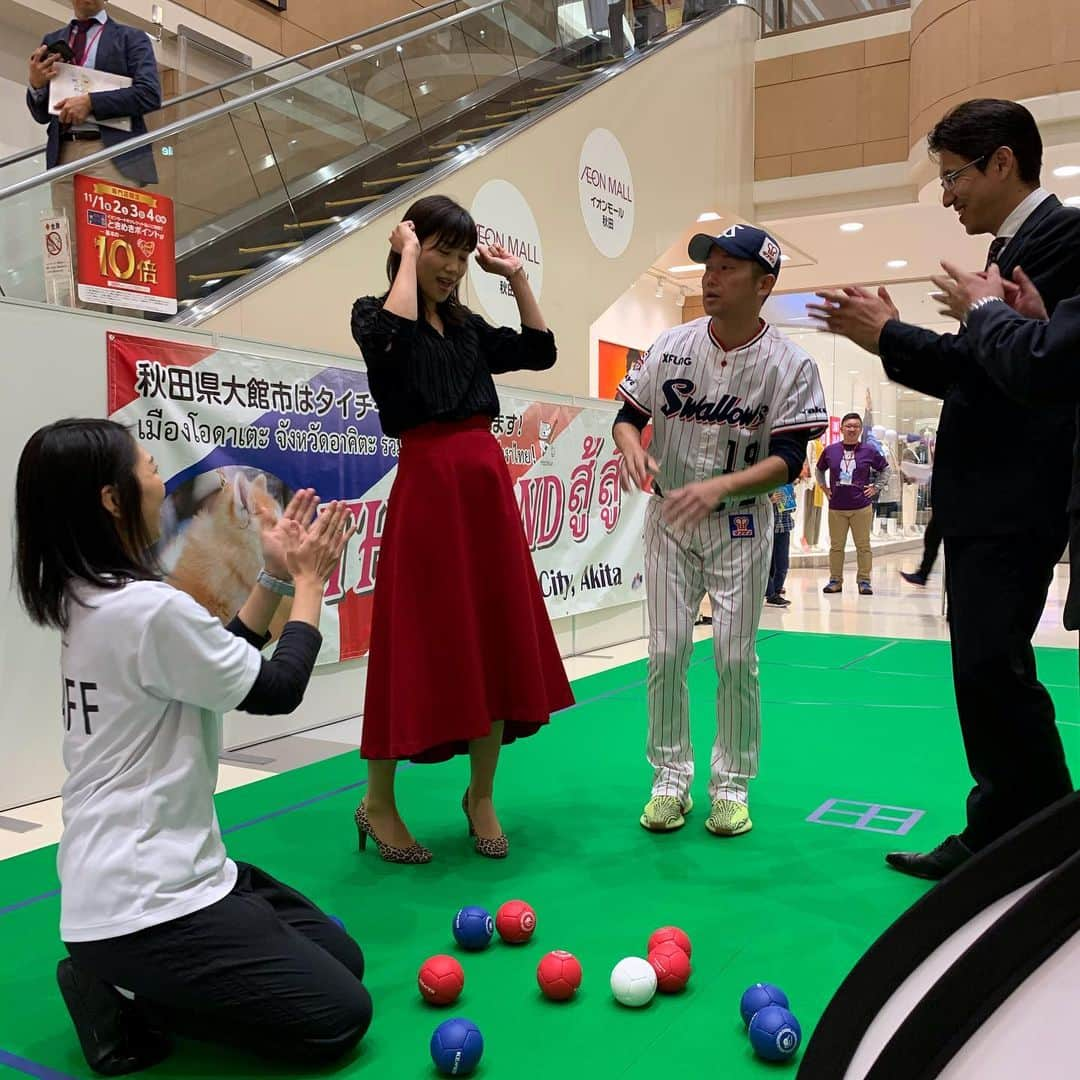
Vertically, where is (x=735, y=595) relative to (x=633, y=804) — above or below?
above

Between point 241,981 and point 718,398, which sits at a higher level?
point 718,398

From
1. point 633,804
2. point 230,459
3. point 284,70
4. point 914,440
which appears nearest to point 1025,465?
point 633,804

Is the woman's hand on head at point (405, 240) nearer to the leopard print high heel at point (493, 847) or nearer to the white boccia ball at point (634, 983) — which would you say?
the leopard print high heel at point (493, 847)

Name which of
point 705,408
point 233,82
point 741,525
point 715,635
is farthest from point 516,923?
point 233,82

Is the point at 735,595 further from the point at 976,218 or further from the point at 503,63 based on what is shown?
the point at 503,63

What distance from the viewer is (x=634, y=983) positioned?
6.30 ft

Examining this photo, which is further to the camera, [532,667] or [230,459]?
[230,459]

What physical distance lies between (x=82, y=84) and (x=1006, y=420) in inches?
159

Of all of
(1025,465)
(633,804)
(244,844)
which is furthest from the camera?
(633,804)

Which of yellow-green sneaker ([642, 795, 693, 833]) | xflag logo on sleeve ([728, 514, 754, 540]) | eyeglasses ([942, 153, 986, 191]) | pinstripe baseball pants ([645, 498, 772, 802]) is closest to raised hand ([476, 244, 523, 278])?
pinstripe baseball pants ([645, 498, 772, 802])

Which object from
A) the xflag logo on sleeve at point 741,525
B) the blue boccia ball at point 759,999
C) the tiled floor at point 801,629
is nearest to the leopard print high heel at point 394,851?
the tiled floor at point 801,629

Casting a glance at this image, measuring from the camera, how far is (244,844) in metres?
2.91

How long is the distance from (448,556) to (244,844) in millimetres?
1097

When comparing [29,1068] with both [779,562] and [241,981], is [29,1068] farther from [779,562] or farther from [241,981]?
[779,562]
